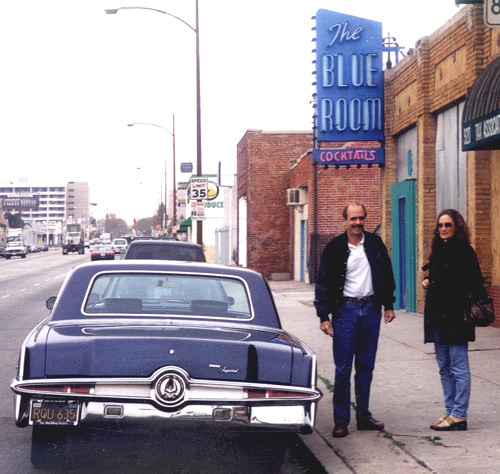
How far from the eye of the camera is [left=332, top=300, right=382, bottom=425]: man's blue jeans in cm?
691

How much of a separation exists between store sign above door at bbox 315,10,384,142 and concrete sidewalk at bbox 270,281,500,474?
323 inches

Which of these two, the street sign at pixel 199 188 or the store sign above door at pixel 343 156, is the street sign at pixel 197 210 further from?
the store sign above door at pixel 343 156

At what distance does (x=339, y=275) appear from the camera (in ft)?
22.6

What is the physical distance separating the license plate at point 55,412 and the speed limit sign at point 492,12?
403cm

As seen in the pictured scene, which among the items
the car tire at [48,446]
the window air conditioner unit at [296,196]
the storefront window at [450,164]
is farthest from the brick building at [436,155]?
the window air conditioner unit at [296,196]

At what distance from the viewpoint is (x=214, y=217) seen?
70.1 m

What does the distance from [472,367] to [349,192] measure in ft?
69.7

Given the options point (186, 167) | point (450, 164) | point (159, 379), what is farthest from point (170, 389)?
point (186, 167)

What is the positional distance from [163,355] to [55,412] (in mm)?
729

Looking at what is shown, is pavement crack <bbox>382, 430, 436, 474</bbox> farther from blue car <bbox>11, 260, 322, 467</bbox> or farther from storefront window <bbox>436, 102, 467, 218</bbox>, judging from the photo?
storefront window <bbox>436, 102, 467, 218</bbox>

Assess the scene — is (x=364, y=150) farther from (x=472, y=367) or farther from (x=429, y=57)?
(x=472, y=367)

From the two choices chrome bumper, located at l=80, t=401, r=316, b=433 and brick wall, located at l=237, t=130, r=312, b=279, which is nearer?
chrome bumper, located at l=80, t=401, r=316, b=433

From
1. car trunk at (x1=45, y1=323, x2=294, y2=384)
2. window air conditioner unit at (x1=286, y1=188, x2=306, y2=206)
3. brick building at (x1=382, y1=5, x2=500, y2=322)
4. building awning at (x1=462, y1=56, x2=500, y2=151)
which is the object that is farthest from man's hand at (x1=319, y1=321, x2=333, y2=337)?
window air conditioner unit at (x1=286, y1=188, x2=306, y2=206)

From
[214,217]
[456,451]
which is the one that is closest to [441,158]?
[456,451]
